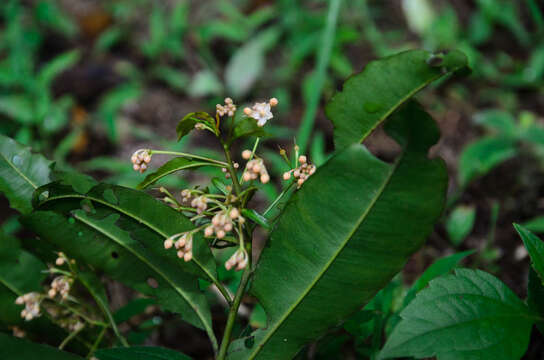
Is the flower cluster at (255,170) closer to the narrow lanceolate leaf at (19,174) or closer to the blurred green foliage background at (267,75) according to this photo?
the narrow lanceolate leaf at (19,174)

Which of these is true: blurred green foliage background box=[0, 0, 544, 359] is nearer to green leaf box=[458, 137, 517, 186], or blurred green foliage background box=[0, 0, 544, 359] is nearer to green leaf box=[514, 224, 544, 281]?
green leaf box=[458, 137, 517, 186]

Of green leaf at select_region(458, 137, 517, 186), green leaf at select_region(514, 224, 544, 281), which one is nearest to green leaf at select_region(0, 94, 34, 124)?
green leaf at select_region(458, 137, 517, 186)

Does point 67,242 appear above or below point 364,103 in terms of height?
below

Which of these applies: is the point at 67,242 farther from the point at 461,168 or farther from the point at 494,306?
the point at 461,168

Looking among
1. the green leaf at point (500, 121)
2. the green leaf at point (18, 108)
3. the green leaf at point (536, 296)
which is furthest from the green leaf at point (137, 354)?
the green leaf at point (18, 108)

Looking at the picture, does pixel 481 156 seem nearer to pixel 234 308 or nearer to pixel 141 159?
pixel 234 308

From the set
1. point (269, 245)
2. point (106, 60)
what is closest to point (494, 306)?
point (269, 245)
